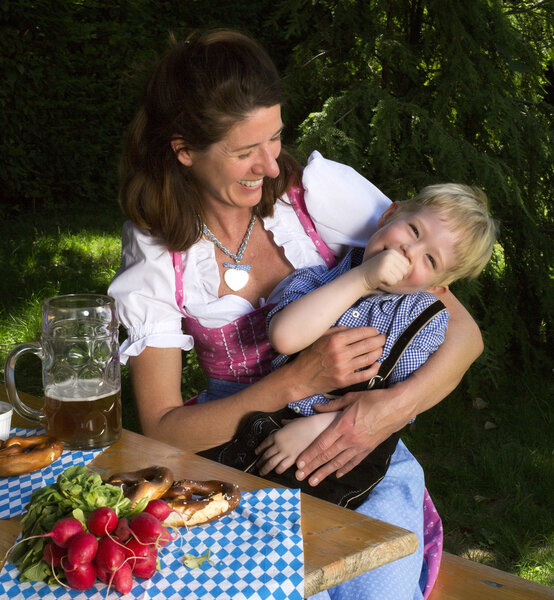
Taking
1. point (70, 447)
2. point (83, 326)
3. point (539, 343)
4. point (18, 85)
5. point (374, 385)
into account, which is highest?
point (83, 326)

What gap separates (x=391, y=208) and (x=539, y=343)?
210 centimetres

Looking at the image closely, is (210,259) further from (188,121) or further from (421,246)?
(421,246)

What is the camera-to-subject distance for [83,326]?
5.08 feet

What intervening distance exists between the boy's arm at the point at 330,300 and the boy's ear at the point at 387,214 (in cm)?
28

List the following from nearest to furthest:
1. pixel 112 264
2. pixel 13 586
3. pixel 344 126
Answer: pixel 13 586, pixel 344 126, pixel 112 264

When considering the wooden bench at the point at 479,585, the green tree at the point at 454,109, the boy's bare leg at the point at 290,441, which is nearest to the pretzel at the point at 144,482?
the boy's bare leg at the point at 290,441

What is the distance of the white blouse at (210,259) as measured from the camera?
2.15 metres

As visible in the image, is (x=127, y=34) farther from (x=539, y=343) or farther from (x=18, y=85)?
(x=539, y=343)

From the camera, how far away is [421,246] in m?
2.03

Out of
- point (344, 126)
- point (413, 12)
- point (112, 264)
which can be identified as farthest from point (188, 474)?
point (112, 264)

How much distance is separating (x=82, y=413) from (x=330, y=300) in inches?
28.0

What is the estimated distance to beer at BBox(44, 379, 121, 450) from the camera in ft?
4.93

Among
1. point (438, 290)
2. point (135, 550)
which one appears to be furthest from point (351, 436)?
point (135, 550)

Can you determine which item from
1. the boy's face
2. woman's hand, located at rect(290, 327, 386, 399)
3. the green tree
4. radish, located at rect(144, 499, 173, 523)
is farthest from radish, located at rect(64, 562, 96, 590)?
the green tree
